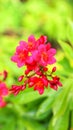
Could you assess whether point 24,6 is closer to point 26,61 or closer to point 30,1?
point 30,1

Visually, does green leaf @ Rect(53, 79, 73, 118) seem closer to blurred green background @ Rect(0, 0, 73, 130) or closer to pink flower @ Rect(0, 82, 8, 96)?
blurred green background @ Rect(0, 0, 73, 130)

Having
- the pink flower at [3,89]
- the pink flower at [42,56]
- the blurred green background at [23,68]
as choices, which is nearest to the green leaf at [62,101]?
the blurred green background at [23,68]

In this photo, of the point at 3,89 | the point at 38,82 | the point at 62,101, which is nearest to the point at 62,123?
the point at 62,101

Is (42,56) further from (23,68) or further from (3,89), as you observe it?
(23,68)

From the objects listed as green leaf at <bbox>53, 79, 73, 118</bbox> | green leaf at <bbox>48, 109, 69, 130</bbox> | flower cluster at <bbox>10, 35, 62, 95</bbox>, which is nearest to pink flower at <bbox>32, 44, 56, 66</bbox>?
→ flower cluster at <bbox>10, 35, 62, 95</bbox>

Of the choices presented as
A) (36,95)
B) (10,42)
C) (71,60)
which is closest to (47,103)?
(36,95)

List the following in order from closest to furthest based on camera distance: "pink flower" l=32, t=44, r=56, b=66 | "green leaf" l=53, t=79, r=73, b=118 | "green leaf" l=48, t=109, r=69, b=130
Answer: "pink flower" l=32, t=44, r=56, b=66, "green leaf" l=53, t=79, r=73, b=118, "green leaf" l=48, t=109, r=69, b=130

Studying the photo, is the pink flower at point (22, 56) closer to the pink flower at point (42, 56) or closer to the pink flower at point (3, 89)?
the pink flower at point (42, 56)
